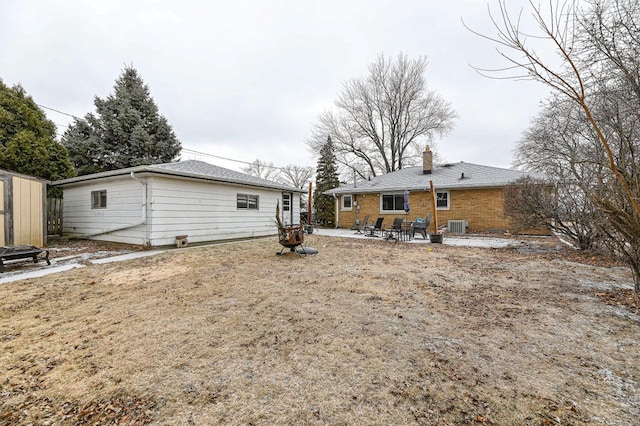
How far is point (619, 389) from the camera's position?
194cm

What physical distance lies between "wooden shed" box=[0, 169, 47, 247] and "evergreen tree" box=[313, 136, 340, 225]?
1520cm

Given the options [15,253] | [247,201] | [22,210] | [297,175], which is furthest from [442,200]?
[297,175]

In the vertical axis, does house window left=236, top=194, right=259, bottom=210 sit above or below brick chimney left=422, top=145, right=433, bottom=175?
below

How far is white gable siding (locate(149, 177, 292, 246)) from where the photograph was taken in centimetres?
855

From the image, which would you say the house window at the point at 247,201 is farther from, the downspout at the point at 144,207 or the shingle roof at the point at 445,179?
the shingle roof at the point at 445,179

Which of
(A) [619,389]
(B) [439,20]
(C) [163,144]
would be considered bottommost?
(A) [619,389]

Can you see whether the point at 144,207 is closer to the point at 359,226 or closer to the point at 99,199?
the point at 99,199

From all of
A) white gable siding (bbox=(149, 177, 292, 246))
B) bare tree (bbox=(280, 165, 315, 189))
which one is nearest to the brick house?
white gable siding (bbox=(149, 177, 292, 246))

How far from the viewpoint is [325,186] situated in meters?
21.7

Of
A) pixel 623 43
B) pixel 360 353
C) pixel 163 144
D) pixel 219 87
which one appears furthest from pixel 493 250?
pixel 163 144

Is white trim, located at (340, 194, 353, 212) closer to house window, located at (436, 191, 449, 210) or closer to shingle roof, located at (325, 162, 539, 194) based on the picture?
shingle roof, located at (325, 162, 539, 194)

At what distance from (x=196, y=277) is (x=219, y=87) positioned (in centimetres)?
1286

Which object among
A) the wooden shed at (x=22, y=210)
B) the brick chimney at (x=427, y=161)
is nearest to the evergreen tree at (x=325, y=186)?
the brick chimney at (x=427, y=161)

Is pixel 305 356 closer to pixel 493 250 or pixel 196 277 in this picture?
pixel 196 277
